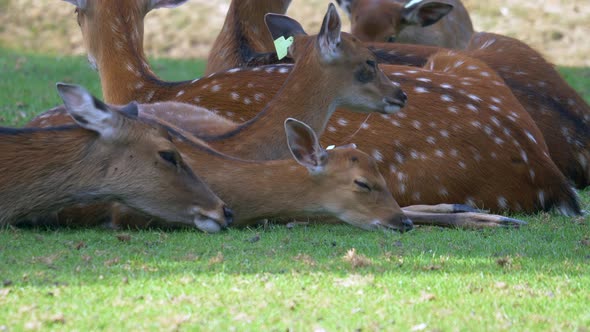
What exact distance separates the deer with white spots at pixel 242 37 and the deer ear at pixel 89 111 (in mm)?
2770

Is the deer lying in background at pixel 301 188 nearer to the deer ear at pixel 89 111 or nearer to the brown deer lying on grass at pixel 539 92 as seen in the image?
the deer ear at pixel 89 111

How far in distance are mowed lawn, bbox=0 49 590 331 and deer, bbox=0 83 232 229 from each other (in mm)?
133

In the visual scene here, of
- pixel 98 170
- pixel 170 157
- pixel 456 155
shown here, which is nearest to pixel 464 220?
pixel 456 155

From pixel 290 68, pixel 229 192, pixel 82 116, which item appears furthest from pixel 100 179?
pixel 290 68

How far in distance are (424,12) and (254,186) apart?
5.24 metres

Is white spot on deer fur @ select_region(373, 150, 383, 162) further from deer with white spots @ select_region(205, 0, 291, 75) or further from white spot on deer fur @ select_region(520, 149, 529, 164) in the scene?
deer with white spots @ select_region(205, 0, 291, 75)

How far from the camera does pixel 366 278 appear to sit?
4484 mm

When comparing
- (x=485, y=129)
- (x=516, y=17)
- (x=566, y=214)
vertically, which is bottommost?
(x=516, y=17)

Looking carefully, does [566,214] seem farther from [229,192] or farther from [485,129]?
[229,192]

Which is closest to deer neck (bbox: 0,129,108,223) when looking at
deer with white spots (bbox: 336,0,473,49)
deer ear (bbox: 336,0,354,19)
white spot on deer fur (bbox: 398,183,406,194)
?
white spot on deer fur (bbox: 398,183,406,194)

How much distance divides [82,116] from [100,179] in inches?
12.9

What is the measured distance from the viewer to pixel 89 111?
5.48 m

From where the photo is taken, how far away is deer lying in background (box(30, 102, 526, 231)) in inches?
227

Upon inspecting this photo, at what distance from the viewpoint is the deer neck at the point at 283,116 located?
620 centimetres
